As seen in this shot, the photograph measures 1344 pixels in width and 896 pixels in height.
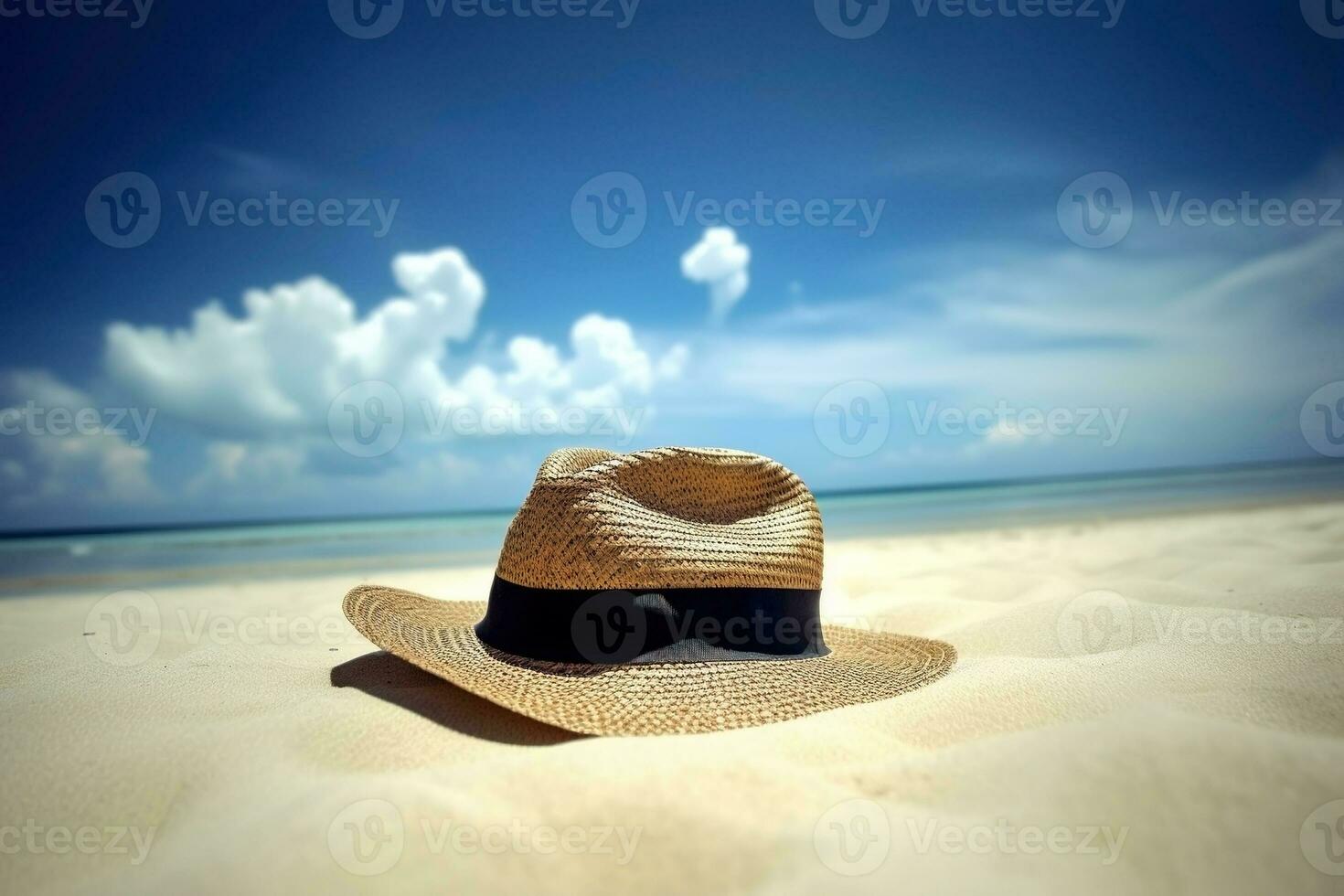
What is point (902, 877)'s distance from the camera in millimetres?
1155

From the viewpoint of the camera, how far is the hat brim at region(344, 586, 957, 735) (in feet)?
5.62

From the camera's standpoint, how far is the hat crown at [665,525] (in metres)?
2.00

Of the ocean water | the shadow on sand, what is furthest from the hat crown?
the ocean water

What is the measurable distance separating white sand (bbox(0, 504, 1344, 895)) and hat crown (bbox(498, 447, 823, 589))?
46cm

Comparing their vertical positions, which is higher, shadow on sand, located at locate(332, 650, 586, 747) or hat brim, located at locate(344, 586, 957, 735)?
hat brim, located at locate(344, 586, 957, 735)

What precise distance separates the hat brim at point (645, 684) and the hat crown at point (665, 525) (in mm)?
238

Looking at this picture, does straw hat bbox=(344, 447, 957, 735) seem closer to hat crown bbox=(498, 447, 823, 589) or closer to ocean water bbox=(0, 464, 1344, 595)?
hat crown bbox=(498, 447, 823, 589)

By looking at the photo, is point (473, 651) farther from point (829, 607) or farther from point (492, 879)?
point (829, 607)

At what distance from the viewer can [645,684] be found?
1847mm

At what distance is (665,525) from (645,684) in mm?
489

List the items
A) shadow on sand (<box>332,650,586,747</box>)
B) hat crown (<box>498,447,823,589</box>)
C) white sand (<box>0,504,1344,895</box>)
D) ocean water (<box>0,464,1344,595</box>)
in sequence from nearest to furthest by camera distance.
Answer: white sand (<box>0,504,1344,895</box>)
shadow on sand (<box>332,650,586,747</box>)
hat crown (<box>498,447,823,589</box>)
ocean water (<box>0,464,1344,595</box>)

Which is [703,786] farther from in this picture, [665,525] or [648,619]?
[665,525]

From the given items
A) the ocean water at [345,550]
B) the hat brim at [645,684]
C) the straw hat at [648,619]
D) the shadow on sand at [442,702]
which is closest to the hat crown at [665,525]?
→ the straw hat at [648,619]

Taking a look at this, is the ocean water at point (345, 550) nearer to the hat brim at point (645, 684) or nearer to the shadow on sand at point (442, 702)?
the shadow on sand at point (442, 702)
